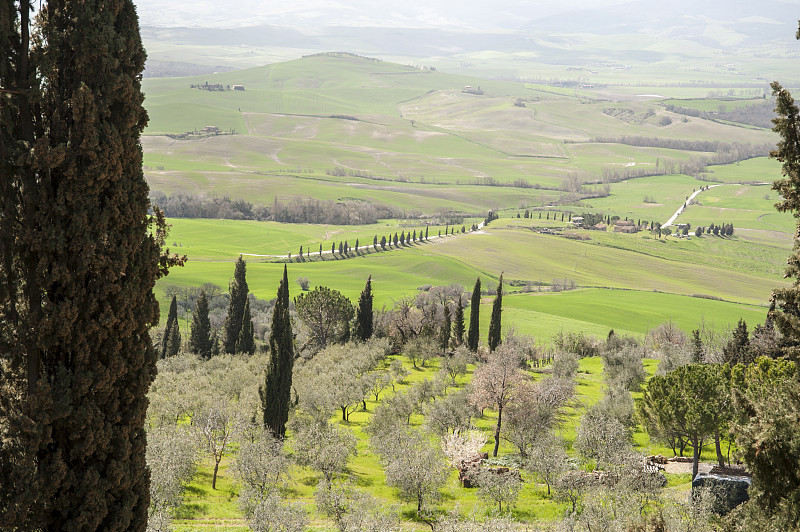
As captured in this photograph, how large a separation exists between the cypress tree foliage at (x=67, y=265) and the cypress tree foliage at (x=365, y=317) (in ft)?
273

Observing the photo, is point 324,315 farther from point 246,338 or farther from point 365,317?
point 246,338

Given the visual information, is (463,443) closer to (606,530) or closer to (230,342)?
(606,530)

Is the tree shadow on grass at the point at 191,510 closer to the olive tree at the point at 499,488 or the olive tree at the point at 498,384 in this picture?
the olive tree at the point at 499,488

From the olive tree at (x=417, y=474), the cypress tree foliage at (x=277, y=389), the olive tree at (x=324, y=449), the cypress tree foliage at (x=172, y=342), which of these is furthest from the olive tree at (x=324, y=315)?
the olive tree at (x=417, y=474)

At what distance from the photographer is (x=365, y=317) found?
100 meters

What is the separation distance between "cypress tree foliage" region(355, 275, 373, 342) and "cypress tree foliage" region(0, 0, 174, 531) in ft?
273

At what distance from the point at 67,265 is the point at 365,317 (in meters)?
85.5

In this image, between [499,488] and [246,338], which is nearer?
[499,488]

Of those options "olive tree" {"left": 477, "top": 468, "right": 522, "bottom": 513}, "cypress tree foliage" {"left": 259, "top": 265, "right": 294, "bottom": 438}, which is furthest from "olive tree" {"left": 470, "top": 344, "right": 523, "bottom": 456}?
"cypress tree foliage" {"left": 259, "top": 265, "right": 294, "bottom": 438}

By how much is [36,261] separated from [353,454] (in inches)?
1683

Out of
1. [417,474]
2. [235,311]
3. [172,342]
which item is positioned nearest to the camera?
[417,474]

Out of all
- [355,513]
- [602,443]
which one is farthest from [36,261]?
[602,443]

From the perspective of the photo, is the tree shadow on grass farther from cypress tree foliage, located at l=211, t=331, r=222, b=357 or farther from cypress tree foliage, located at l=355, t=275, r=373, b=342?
cypress tree foliage, located at l=355, t=275, r=373, b=342

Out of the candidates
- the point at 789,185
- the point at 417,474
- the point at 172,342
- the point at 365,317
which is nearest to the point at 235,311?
the point at 172,342
